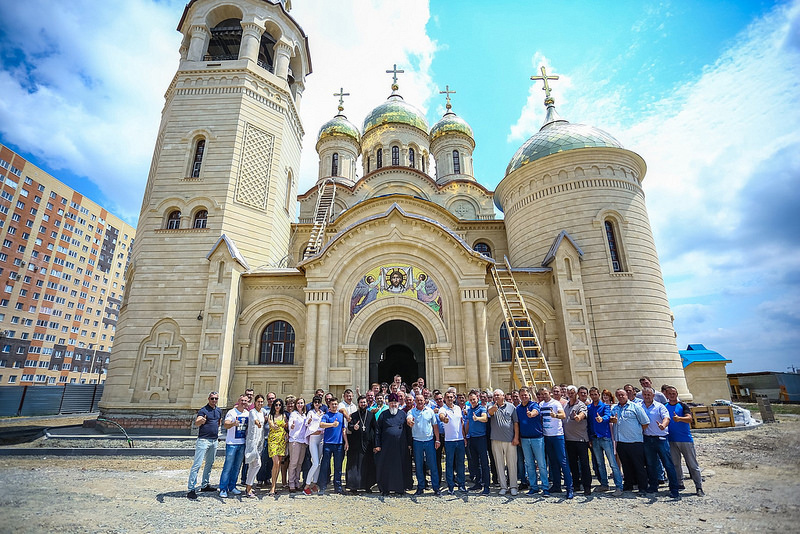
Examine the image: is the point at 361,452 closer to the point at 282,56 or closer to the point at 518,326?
the point at 518,326

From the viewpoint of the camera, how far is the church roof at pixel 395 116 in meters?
26.5

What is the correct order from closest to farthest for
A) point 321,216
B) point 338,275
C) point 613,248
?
point 338,275 → point 613,248 → point 321,216

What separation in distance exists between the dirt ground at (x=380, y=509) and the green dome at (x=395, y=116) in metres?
23.8

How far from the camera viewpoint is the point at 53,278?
43125mm

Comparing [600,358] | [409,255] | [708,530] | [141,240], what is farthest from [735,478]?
[141,240]

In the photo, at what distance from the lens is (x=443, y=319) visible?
43.6ft

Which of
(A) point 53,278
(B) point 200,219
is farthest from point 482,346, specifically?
(A) point 53,278

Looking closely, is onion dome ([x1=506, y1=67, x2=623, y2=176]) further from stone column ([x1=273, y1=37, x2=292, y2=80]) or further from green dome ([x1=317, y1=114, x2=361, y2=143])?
green dome ([x1=317, y1=114, x2=361, y2=143])

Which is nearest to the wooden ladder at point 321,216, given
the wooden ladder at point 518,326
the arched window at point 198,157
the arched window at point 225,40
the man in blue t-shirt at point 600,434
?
the arched window at point 198,157

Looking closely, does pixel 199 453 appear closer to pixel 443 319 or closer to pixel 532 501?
pixel 532 501

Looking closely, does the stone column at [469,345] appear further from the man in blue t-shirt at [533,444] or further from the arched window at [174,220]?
the arched window at [174,220]

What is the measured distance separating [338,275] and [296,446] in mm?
7576

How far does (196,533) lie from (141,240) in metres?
13.7

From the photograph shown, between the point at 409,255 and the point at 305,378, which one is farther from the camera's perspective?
the point at 409,255
